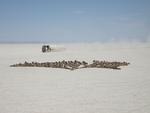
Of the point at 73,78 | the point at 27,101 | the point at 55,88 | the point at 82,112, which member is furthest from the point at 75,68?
the point at 82,112

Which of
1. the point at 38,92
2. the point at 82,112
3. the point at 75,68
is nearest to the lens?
the point at 82,112

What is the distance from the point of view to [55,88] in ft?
26.6

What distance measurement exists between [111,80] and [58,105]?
3.52 metres

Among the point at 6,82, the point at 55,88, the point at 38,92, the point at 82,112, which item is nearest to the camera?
the point at 82,112

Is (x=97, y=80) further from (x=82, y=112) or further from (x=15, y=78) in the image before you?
(x=82, y=112)

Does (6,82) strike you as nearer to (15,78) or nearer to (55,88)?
(15,78)

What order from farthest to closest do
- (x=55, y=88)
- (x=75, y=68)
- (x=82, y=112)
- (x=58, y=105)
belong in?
(x=75, y=68)
(x=55, y=88)
(x=58, y=105)
(x=82, y=112)

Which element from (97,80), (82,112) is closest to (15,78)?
(97,80)

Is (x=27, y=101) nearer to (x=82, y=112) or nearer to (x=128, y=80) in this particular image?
(x=82, y=112)

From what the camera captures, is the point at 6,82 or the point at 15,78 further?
the point at 15,78

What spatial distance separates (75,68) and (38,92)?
17.4ft

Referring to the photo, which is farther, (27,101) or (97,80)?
(97,80)

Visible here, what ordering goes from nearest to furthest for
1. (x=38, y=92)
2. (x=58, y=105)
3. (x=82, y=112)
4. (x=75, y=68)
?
(x=82, y=112) < (x=58, y=105) < (x=38, y=92) < (x=75, y=68)

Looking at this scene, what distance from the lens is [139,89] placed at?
25.5ft
